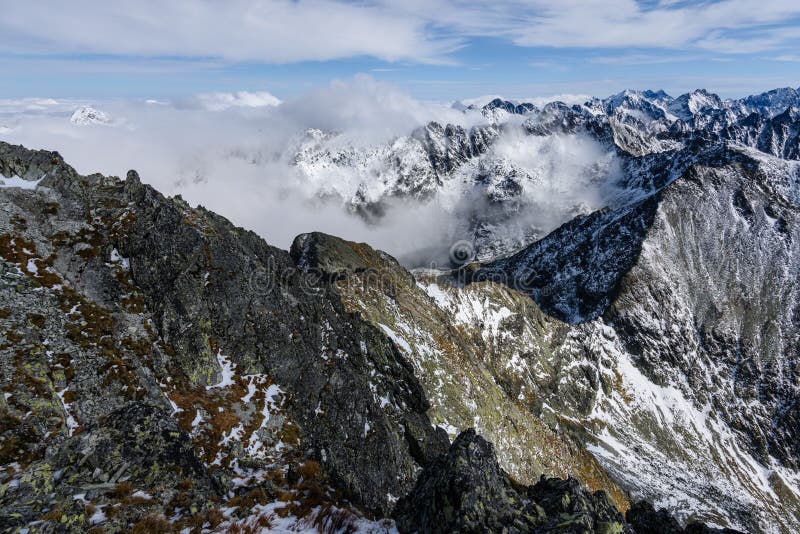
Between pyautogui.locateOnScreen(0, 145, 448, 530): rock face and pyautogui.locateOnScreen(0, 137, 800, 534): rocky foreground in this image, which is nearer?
pyautogui.locateOnScreen(0, 137, 800, 534): rocky foreground

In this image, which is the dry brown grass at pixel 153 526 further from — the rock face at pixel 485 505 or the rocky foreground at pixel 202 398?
the rock face at pixel 485 505

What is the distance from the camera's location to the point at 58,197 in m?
33.3

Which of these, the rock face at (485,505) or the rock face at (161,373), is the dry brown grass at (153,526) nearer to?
the rock face at (161,373)

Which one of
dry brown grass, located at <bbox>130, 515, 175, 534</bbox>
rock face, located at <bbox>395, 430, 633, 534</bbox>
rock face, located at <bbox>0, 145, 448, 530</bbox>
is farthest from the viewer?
rock face, located at <bbox>0, 145, 448, 530</bbox>

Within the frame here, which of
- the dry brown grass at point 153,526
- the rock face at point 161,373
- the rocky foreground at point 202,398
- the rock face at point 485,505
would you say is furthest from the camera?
the rock face at point 161,373

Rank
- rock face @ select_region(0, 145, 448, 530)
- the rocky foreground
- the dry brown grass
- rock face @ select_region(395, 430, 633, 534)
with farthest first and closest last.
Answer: rock face @ select_region(0, 145, 448, 530)
the rocky foreground
rock face @ select_region(395, 430, 633, 534)
the dry brown grass

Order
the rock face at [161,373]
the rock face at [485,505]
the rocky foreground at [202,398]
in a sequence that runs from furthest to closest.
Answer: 1. the rock face at [161,373]
2. the rocky foreground at [202,398]
3. the rock face at [485,505]

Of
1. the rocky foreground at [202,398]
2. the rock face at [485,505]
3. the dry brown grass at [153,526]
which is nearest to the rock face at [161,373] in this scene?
the rocky foreground at [202,398]

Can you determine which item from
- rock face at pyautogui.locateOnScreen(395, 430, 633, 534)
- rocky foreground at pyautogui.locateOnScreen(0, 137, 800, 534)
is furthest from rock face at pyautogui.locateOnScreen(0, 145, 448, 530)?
rock face at pyautogui.locateOnScreen(395, 430, 633, 534)

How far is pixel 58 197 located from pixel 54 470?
997 inches

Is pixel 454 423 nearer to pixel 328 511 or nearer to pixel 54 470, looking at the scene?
pixel 328 511

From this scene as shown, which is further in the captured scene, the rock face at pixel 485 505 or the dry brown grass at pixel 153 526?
the rock face at pixel 485 505

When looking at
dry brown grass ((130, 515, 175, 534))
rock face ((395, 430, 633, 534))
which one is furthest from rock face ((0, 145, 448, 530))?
rock face ((395, 430, 633, 534))

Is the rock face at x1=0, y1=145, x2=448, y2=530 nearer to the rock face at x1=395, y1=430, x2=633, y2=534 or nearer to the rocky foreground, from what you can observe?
the rocky foreground
